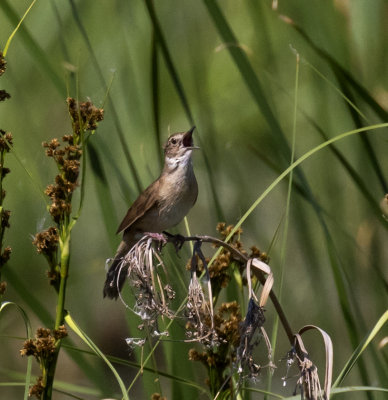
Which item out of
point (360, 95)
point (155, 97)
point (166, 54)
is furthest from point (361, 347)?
point (166, 54)

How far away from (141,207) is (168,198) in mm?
105

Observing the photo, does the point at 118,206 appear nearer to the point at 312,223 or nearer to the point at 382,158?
the point at 312,223

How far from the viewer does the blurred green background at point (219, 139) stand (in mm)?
2574

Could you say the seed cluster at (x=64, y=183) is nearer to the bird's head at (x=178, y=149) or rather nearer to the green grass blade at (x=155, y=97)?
the green grass blade at (x=155, y=97)

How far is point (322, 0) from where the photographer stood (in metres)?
3.10

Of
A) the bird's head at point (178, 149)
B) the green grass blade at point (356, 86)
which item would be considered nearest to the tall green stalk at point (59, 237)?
the green grass blade at point (356, 86)

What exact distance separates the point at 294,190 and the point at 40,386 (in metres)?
1.24

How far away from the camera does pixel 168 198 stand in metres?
3.22

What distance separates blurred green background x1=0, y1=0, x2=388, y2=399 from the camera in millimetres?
2574

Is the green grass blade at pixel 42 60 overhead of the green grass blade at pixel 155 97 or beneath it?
overhead

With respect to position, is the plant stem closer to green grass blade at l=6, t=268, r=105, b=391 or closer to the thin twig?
the thin twig

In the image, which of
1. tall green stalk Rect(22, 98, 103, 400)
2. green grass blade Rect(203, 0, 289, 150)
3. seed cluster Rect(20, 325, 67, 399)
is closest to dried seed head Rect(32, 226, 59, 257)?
tall green stalk Rect(22, 98, 103, 400)

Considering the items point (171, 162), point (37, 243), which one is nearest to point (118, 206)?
point (171, 162)

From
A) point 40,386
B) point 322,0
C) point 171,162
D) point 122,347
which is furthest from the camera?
point 122,347
